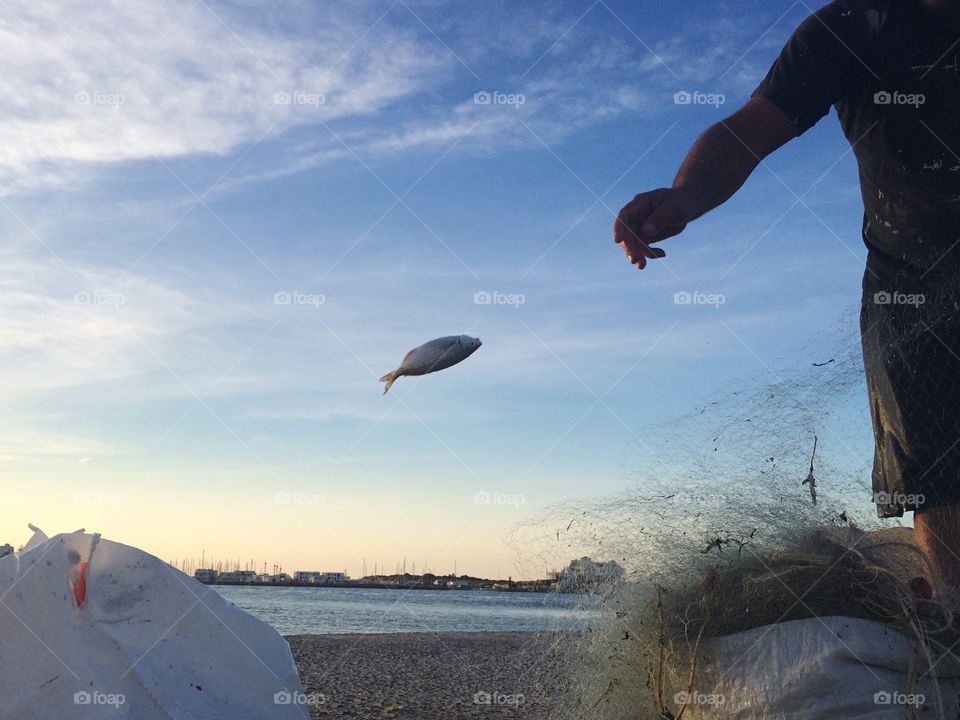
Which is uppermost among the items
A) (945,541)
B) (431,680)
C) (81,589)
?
(81,589)

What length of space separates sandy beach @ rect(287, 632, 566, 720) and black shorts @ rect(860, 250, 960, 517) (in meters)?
1.75

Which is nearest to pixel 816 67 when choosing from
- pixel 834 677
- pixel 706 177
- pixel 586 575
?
pixel 706 177

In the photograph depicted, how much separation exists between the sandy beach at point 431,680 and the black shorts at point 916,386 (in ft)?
5.73

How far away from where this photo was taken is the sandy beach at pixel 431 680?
4.94 metres

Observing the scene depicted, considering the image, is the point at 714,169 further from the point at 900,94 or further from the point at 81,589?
the point at 81,589

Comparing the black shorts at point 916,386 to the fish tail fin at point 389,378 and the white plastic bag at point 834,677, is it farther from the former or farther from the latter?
the fish tail fin at point 389,378

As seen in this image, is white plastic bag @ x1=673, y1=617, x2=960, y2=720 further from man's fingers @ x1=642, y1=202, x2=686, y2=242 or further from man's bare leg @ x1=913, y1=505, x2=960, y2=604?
man's fingers @ x1=642, y1=202, x2=686, y2=242

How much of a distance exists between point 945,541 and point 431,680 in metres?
6.04

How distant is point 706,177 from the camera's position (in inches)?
105

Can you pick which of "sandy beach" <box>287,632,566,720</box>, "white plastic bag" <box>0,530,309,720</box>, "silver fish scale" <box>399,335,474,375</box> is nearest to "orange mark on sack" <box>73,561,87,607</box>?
"white plastic bag" <box>0,530,309,720</box>

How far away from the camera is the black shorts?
116 inches

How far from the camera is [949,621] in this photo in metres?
2.81

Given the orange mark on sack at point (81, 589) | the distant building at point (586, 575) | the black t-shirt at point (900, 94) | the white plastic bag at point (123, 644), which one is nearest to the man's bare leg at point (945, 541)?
the black t-shirt at point (900, 94)

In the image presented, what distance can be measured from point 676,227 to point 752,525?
1.46 metres
